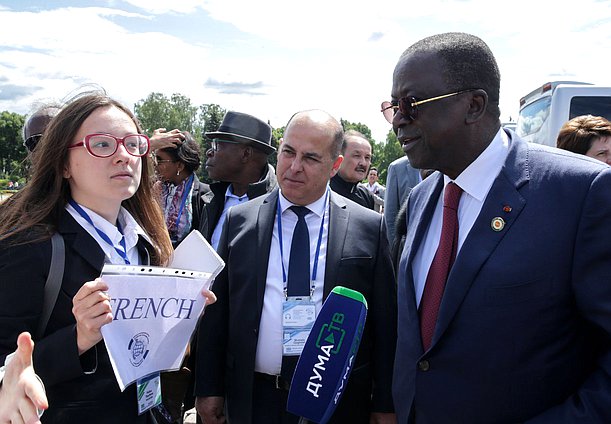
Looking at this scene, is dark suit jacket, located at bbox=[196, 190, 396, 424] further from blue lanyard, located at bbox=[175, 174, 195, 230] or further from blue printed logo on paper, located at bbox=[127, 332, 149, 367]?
blue lanyard, located at bbox=[175, 174, 195, 230]

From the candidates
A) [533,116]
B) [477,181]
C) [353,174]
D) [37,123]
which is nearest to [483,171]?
[477,181]

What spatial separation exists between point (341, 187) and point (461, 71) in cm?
394

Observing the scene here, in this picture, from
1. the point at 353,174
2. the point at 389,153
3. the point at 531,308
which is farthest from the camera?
the point at 389,153

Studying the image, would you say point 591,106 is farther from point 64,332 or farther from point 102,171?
point 64,332

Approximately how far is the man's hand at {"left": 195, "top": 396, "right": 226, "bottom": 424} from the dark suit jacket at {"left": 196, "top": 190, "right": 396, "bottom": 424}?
0.14ft

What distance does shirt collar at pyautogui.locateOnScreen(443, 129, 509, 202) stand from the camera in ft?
6.51

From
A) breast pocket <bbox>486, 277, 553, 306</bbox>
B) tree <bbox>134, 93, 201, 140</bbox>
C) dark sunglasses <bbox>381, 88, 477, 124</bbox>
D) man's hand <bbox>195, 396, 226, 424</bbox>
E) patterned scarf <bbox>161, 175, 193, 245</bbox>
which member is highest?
dark sunglasses <bbox>381, 88, 477, 124</bbox>

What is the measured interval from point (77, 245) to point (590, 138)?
3.36 m

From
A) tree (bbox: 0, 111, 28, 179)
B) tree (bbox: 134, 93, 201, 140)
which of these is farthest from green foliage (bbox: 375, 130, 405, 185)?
tree (bbox: 0, 111, 28, 179)

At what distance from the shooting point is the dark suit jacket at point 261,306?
106 inches

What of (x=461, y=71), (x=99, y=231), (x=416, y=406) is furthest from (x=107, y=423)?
(x=461, y=71)

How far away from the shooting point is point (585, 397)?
1.61 m

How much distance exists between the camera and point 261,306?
2.71 meters

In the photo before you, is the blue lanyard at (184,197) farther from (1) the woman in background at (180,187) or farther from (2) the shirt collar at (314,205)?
(2) the shirt collar at (314,205)
